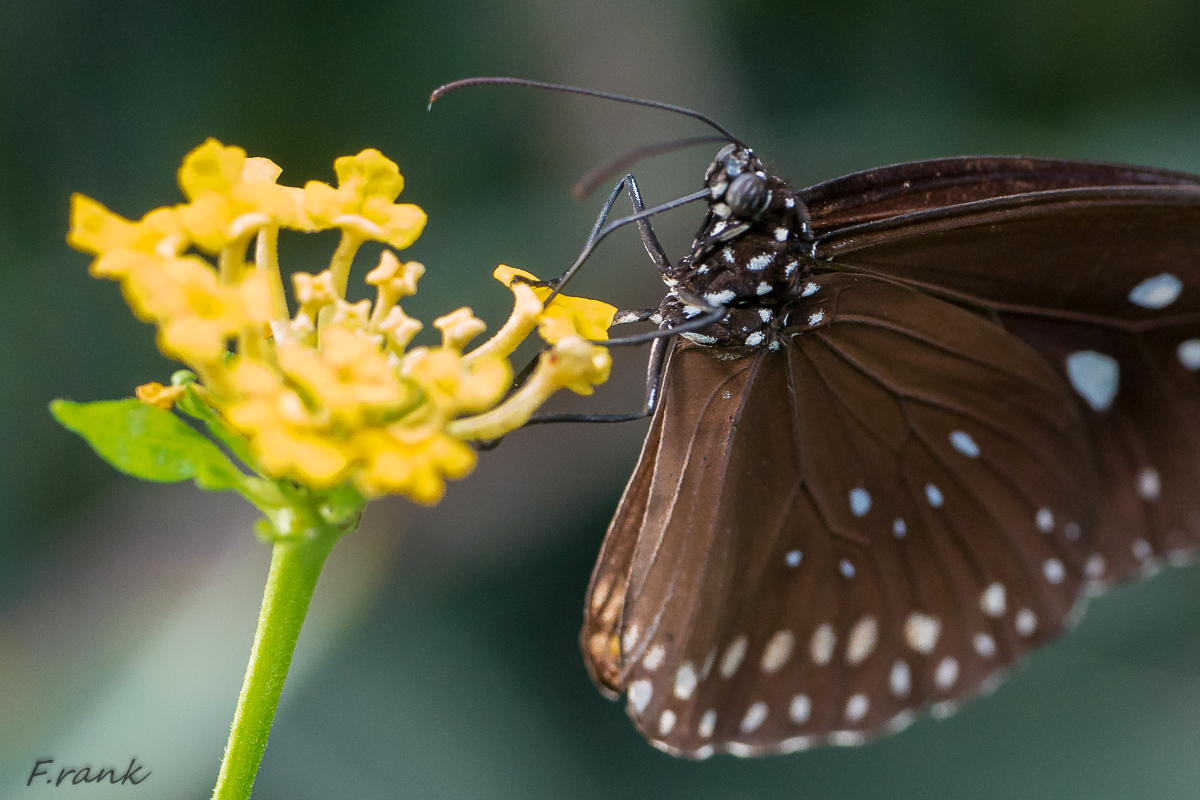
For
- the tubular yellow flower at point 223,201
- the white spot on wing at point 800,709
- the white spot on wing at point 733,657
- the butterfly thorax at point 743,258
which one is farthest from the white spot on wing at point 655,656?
the tubular yellow flower at point 223,201

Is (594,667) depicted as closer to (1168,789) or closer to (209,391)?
(209,391)

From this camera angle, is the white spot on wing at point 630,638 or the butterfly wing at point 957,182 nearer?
the butterfly wing at point 957,182

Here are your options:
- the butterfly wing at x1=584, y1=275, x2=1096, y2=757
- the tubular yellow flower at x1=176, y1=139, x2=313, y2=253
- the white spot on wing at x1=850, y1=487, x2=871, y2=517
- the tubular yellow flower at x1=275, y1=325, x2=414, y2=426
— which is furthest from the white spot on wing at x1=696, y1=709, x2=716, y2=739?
the tubular yellow flower at x1=176, y1=139, x2=313, y2=253

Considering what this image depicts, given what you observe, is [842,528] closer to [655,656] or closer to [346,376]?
[655,656]

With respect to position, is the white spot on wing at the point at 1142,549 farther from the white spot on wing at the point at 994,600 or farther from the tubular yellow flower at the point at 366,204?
the tubular yellow flower at the point at 366,204
